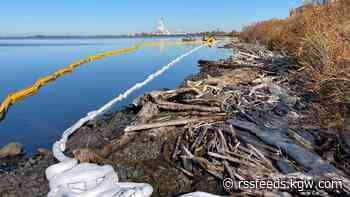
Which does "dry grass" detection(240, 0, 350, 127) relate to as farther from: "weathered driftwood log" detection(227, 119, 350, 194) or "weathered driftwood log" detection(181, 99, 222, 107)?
"weathered driftwood log" detection(181, 99, 222, 107)

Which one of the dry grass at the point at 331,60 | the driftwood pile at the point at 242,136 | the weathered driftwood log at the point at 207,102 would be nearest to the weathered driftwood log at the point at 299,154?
the driftwood pile at the point at 242,136

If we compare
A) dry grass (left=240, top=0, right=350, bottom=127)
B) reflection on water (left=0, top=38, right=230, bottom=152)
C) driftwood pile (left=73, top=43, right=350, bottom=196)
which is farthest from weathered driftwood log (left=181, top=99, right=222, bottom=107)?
reflection on water (left=0, top=38, right=230, bottom=152)

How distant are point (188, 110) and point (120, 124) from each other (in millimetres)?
2323

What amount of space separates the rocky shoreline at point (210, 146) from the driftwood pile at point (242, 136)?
18mm

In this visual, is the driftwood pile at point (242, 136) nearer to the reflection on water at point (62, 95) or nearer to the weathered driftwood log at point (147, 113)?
the weathered driftwood log at point (147, 113)

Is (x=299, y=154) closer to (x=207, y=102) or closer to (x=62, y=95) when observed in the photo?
(x=207, y=102)

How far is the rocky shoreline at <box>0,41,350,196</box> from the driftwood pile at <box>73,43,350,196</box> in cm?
2

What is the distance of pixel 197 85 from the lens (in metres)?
12.4

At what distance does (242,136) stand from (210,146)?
71cm

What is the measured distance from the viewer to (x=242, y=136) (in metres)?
7.52

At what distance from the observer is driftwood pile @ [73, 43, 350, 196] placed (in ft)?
20.1

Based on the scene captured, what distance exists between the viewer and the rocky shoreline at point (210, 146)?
636 centimetres

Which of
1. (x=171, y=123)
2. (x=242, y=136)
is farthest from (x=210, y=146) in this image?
(x=171, y=123)

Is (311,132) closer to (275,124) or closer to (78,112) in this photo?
(275,124)
